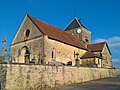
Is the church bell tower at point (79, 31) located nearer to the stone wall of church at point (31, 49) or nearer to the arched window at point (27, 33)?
the arched window at point (27, 33)

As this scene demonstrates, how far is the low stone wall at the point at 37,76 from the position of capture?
47.4 feet

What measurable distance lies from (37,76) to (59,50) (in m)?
12.6

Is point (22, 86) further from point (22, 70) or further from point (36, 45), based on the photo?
point (36, 45)

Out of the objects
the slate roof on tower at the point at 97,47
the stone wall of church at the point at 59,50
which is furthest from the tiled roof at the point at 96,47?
the stone wall of church at the point at 59,50

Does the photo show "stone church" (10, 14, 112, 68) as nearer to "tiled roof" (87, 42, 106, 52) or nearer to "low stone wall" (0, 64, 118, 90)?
"tiled roof" (87, 42, 106, 52)

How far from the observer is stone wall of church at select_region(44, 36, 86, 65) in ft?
87.4

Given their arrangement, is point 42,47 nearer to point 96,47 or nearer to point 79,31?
point 79,31

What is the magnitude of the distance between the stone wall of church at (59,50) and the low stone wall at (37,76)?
5453 millimetres

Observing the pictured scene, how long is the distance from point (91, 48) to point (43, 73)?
25.1 metres

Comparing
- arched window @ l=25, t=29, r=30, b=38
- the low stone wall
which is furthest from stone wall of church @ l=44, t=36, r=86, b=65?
the low stone wall

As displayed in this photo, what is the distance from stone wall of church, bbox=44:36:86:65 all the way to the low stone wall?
17.9 feet

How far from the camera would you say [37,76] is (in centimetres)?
1692

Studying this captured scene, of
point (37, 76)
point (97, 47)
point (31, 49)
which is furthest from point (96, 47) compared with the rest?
point (37, 76)

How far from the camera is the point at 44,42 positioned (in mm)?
26188
